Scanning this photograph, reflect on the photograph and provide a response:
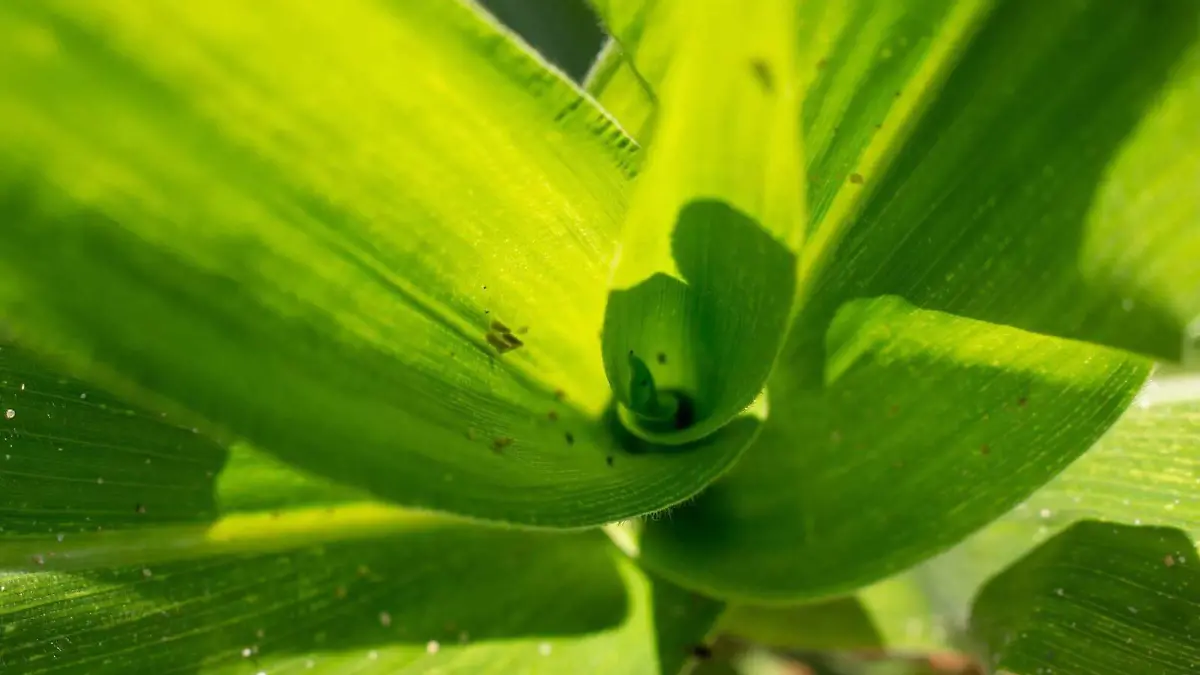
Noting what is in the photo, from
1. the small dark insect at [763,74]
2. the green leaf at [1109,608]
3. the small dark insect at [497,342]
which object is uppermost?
the small dark insect at [763,74]

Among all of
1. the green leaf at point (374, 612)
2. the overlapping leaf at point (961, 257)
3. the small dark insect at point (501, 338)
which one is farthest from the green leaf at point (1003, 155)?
the green leaf at point (374, 612)

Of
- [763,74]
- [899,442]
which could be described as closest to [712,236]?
[763,74]

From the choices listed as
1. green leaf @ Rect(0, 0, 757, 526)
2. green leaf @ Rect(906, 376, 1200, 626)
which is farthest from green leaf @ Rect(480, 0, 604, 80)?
green leaf @ Rect(906, 376, 1200, 626)

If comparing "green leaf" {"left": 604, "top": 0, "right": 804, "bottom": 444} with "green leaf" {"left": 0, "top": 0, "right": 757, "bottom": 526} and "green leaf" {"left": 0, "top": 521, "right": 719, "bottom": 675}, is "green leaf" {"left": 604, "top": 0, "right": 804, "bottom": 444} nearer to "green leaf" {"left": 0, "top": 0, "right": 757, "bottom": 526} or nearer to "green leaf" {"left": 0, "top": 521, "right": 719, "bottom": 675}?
"green leaf" {"left": 0, "top": 0, "right": 757, "bottom": 526}

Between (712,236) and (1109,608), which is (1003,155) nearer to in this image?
(712,236)

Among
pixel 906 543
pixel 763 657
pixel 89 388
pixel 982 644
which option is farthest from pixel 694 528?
pixel 763 657

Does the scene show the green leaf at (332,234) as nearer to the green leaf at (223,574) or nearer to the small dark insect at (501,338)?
the small dark insect at (501,338)
